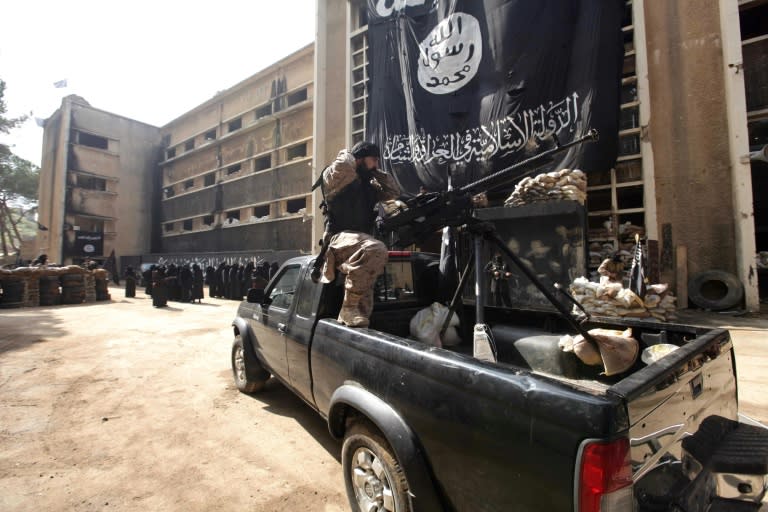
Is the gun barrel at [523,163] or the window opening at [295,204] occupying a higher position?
the window opening at [295,204]

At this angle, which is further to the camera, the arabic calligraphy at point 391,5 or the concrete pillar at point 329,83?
the concrete pillar at point 329,83

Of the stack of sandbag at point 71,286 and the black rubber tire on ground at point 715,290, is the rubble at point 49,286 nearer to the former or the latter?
the stack of sandbag at point 71,286

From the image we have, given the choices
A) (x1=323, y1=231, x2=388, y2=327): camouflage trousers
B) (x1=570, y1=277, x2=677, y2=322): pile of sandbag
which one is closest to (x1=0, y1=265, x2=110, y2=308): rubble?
(x1=323, y1=231, x2=388, y2=327): camouflage trousers

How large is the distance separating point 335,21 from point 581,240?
15.1m

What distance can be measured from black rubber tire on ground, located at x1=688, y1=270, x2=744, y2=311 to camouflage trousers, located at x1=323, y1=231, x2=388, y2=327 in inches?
352

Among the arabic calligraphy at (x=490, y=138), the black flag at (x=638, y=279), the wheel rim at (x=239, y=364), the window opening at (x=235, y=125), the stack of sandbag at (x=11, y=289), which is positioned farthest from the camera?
the window opening at (x=235, y=125)

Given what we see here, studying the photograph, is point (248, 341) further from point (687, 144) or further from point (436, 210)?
point (687, 144)

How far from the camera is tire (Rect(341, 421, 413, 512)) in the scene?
1673mm

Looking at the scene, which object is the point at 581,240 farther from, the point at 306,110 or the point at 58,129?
the point at 58,129

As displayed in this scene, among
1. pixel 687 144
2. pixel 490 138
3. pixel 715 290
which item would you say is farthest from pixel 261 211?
pixel 715 290

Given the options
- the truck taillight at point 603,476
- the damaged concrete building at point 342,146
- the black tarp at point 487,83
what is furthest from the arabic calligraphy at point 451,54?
the truck taillight at point 603,476

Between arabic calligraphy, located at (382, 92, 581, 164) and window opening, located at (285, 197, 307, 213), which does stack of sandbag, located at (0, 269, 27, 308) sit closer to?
window opening, located at (285, 197, 307, 213)

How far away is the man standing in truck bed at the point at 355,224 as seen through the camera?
246 centimetres

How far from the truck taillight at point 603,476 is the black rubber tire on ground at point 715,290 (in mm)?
9275
